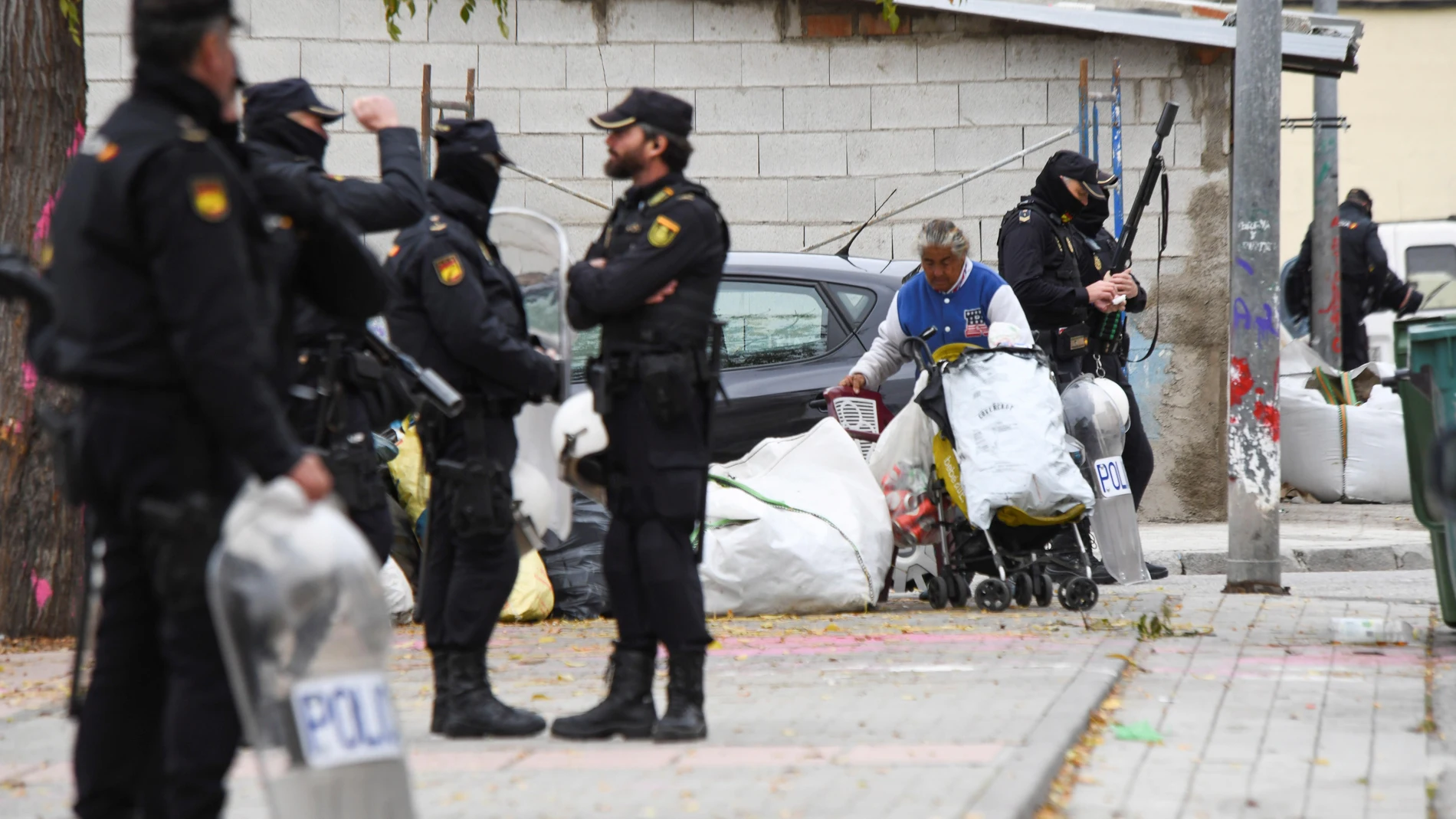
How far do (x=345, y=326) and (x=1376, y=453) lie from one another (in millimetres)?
9483

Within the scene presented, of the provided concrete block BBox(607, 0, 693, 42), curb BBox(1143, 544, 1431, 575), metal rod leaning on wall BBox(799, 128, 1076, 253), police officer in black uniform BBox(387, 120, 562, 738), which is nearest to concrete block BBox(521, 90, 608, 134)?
concrete block BBox(607, 0, 693, 42)

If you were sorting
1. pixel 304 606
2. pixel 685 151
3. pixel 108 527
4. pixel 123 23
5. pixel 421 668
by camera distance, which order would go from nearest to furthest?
pixel 304 606 < pixel 108 527 < pixel 685 151 < pixel 421 668 < pixel 123 23

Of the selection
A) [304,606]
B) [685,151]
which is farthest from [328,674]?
[685,151]

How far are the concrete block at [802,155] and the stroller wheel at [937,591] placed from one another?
4738 millimetres

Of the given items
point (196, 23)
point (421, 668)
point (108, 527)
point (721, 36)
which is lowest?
point (421, 668)

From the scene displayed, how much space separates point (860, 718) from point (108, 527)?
2515 mm

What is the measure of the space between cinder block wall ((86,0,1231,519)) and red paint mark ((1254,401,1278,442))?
375 cm

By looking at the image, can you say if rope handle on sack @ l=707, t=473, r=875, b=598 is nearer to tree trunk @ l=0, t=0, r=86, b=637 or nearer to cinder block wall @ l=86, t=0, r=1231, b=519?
tree trunk @ l=0, t=0, r=86, b=637

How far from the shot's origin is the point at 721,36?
12.1m

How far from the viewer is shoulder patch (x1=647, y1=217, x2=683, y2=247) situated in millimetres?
5023

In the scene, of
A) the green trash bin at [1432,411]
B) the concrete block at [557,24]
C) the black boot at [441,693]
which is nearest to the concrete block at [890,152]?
the concrete block at [557,24]

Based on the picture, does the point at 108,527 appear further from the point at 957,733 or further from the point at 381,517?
the point at 957,733

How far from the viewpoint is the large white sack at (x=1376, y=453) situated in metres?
12.5

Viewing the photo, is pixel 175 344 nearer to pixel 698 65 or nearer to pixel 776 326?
pixel 776 326
